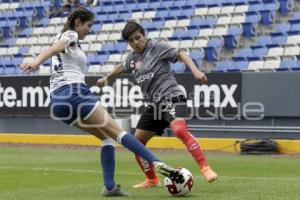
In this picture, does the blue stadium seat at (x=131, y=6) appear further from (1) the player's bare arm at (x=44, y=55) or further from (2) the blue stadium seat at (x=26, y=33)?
(1) the player's bare arm at (x=44, y=55)

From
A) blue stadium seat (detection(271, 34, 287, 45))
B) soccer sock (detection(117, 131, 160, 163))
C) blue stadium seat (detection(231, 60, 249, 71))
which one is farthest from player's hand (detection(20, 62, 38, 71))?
blue stadium seat (detection(271, 34, 287, 45))

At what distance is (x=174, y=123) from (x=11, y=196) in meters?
2.04

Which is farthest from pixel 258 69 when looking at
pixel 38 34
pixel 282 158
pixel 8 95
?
pixel 38 34

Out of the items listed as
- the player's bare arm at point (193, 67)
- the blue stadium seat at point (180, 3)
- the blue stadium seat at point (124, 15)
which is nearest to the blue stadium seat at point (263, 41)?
the blue stadium seat at point (180, 3)

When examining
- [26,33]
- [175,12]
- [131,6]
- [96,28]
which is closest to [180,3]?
[175,12]

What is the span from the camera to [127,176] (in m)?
11.4

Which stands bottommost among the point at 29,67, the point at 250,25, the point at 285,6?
the point at 29,67

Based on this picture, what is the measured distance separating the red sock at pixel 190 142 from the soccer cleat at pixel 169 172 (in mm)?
547

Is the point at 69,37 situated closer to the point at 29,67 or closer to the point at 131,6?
the point at 29,67

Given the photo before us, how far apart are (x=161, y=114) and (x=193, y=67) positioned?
89 centimetres

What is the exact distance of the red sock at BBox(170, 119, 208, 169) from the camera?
29.4 ft

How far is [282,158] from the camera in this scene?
1577 cm

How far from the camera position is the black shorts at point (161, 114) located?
927cm

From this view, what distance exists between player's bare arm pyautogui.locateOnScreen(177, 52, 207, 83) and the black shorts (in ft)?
1.56
